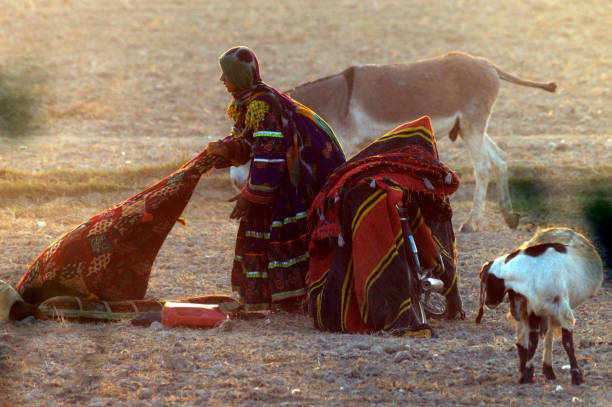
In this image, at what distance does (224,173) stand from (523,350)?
6607 millimetres

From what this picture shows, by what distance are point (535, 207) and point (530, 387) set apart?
5629 millimetres

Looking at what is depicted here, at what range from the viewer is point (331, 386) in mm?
3664

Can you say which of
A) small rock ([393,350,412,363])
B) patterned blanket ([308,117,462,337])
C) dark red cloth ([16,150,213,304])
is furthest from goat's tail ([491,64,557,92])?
small rock ([393,350,412,363])

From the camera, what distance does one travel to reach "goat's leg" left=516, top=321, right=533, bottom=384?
3531 mm

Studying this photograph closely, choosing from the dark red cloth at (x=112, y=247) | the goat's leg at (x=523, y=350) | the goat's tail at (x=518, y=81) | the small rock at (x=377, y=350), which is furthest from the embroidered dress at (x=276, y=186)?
the goat's tail at (x=518, y=81)

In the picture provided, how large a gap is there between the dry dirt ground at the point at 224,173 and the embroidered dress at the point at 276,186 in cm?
28

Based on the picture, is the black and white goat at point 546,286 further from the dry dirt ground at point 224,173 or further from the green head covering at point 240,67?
the green head covering at point 240,67

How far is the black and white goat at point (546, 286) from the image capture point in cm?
340

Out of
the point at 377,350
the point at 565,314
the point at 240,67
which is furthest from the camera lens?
the point at 240,67

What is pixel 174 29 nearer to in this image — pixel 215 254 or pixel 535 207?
pixel 535 207

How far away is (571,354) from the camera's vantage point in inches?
138

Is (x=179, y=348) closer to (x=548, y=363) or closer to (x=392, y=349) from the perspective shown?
(x=392, y=349)

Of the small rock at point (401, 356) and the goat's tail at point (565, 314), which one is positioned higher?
the goat's tail at point (565, 314)

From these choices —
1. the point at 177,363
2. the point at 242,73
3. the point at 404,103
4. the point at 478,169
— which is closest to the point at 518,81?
the point at 478,169
